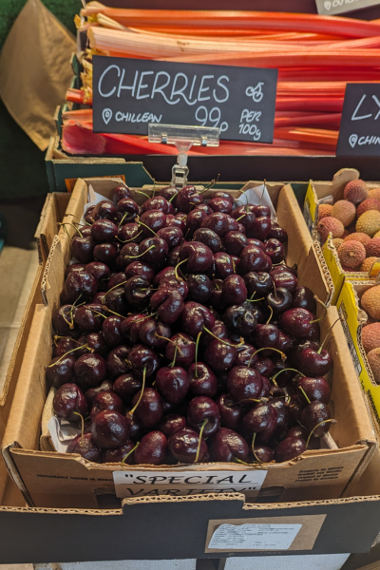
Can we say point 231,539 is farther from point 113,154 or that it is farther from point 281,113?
point 281,113

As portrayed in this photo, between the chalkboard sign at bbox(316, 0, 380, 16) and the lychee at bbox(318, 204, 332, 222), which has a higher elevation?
the chalkboard sign at bbox(316, 0, 380, 16)

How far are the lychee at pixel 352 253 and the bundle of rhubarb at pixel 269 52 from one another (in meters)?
0.52

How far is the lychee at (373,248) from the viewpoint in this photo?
152cm

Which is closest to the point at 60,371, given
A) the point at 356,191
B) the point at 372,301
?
the point at 372,301

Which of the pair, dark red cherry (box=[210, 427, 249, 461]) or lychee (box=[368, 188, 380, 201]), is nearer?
dark red cherry (box=[210, 427, 249, 461])

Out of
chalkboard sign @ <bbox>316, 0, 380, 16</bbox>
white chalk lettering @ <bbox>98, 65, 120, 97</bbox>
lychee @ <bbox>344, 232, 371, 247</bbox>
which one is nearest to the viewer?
white chalk lettering @ <bbox>98, 65, 120, 97</bbox>

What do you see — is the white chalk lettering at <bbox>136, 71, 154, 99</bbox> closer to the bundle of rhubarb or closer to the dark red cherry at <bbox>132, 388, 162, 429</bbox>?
the bundle of rhubarb

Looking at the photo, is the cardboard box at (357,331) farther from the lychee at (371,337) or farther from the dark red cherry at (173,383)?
the dark red cherry at (173,383)

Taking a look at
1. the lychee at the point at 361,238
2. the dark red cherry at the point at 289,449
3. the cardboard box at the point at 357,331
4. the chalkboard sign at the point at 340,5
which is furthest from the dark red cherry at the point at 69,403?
the chalkboard sign at the point at 340,5

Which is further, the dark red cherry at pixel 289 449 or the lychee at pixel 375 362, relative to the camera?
the lychee at pixel 375 362

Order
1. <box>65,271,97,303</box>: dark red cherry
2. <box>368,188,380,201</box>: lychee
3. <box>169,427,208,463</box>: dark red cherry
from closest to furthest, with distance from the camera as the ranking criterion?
<box>169,427,208,463</box>: dark red cherry → <box>65,271,97,303</box>: dark red cherry → <box>368,188,380,201</box>: lychee

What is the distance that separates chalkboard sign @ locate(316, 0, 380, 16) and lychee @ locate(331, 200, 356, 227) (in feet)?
3.03

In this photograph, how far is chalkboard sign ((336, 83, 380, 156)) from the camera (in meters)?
1.51

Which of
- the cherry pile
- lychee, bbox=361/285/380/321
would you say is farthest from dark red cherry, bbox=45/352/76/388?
lychee, bbox=361/285/380/321
